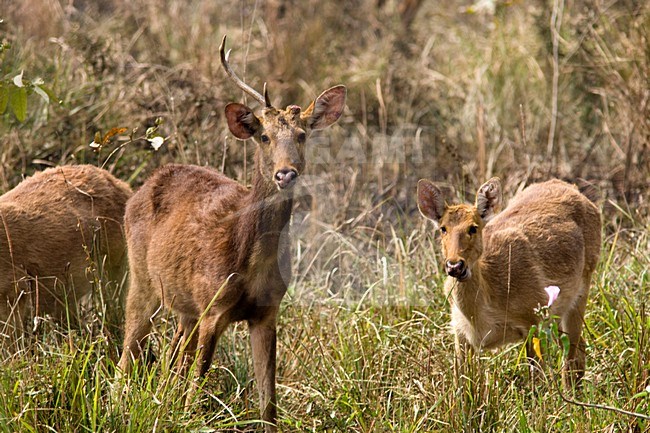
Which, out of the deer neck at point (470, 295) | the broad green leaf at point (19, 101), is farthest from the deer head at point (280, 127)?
the deer neck at point (470, 295)

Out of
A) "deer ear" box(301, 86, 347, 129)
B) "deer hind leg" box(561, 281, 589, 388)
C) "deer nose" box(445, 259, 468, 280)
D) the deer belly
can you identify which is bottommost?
"deer hind leg" box(561, 281, 589, 388)

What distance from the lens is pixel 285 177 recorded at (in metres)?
5.37

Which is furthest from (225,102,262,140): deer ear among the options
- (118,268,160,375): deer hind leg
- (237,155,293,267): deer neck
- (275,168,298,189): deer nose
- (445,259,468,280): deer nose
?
(445,259,468,280): deer nose

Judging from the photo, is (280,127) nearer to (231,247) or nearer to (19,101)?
(231,247)

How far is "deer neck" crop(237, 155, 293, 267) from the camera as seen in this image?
562cm

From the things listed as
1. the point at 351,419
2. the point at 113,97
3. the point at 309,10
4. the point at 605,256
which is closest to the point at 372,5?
the point at 309,10

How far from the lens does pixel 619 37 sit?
9750 mm

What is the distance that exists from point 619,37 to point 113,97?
4714mm

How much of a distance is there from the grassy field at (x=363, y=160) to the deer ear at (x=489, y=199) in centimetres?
83

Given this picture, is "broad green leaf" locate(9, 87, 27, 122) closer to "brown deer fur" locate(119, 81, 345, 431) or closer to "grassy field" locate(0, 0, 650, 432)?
"grassy field" locate(0, 0, 650, 432)

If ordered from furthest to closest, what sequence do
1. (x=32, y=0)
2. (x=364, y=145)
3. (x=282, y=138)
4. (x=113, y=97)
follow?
1. (x=32, y=0)
2. (x=364, y=145)
3. (x=113, y=97)
4. (x=282, y=138)

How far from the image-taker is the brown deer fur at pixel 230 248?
5590 mm

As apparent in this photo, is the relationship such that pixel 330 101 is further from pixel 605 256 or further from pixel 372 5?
pixel 372 5

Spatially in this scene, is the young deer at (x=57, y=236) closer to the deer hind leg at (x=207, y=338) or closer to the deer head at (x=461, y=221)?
the deer hind leg at (x=207, y=338)
